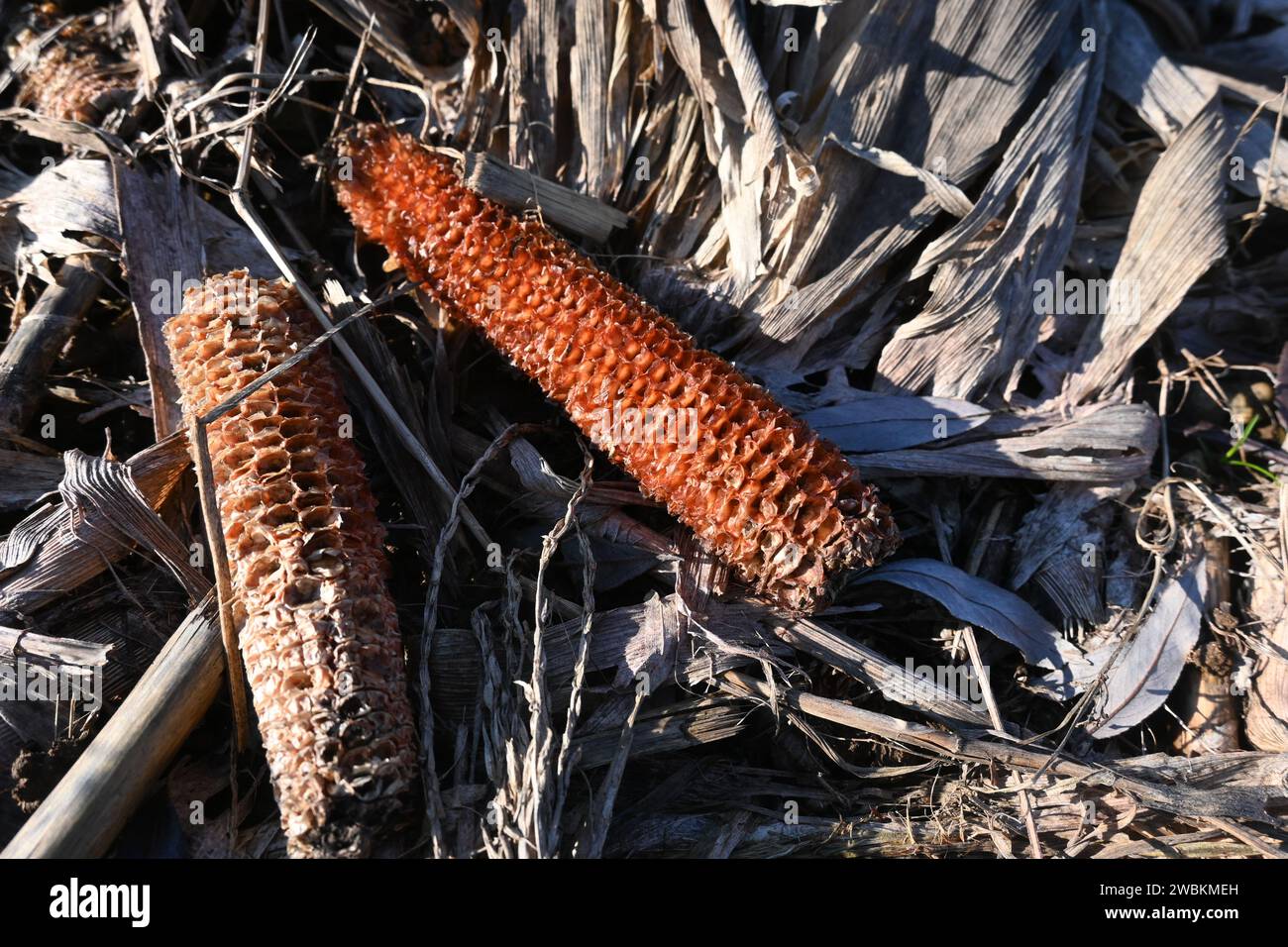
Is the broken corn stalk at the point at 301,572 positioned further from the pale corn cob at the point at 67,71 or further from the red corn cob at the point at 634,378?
the pale corn cob at the point at 67,71

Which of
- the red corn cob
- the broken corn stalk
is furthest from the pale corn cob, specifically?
the broken corn stalk

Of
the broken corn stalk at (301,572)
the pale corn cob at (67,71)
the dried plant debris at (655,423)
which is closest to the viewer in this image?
the broken corn stalk at (301,572)

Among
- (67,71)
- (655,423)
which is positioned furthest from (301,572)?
(67,71)

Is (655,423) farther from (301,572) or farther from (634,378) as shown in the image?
(301,572)

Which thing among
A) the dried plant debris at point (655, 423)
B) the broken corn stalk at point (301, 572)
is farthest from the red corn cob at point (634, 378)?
the broken corn stalk at point (301, 572)

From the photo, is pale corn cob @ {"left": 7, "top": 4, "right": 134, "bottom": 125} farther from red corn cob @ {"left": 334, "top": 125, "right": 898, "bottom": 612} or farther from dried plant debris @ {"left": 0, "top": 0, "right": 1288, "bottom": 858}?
red corn cob @ {"left": 334, "top": 125, "right": 898, "bottom": 612}

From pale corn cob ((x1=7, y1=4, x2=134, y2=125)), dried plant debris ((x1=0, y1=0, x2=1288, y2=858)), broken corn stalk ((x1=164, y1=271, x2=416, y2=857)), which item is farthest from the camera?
pale corn cob ((x1=7, y1=4, x2=134, y2=125))
